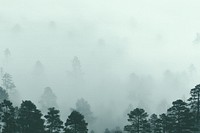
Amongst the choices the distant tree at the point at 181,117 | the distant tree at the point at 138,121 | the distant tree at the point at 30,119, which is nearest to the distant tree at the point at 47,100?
the distant tree at the point at 138,121

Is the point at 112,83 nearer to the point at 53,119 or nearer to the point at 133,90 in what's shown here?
the point at 133,90

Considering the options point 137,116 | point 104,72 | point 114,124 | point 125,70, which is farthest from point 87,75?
point 137,116

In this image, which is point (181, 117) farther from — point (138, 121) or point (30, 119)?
point (30, 119)

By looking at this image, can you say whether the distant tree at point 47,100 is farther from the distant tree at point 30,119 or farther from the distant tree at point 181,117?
the distant tree at point 181,117

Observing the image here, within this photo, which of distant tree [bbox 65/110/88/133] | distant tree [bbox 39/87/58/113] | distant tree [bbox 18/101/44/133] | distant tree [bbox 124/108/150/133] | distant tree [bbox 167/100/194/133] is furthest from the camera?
distant tree [bbox 39/87/58/113]

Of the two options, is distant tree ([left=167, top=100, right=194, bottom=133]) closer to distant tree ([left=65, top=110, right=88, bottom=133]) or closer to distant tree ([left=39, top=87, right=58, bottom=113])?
distant tree ([left=65, top=110, right=88, bottom=133])

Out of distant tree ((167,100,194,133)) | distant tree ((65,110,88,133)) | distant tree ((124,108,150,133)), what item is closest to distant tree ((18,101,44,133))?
distant tree ((65,110,88,133))

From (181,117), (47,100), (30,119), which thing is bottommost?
(30,119)

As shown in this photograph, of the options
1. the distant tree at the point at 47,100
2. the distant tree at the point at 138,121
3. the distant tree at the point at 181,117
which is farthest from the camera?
the distant tree at the point at 47,100

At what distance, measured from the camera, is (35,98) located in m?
128

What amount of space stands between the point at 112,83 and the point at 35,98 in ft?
150

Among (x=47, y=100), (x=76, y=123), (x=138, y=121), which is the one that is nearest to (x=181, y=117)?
(x=138, y=121)

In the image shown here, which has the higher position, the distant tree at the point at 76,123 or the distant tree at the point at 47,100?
the distant tree at the point at 47,100

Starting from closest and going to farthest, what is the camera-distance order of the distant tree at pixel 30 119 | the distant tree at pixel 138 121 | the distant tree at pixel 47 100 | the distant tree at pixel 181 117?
the distant tree at pixel 181 117 → the distant tree at pixel 30 119 → the distant tree at pixel 138 121 → the distant tree at pixel 47 100
